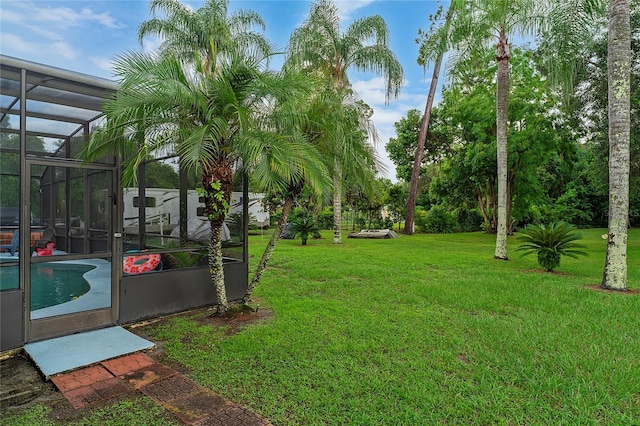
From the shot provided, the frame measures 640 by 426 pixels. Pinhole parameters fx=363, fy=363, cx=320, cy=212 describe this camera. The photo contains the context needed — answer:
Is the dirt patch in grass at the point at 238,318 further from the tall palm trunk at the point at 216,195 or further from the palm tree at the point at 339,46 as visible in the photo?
the palm tree at the point at 339,46

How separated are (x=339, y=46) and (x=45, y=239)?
39.0 ft

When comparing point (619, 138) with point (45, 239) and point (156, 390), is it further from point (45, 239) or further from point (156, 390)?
point (45, 239)

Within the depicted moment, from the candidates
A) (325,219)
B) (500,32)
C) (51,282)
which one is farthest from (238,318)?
(325,219)

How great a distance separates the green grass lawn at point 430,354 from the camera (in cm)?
266

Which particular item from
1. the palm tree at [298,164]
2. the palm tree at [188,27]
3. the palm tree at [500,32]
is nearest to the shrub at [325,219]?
the palm tree at [188,27]

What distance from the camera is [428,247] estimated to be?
13.1m

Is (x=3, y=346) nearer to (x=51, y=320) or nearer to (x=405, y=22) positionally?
(x=51, y=320)

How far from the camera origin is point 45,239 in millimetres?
4406

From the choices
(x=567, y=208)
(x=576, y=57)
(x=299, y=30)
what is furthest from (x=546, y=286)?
(x=567, y=208)

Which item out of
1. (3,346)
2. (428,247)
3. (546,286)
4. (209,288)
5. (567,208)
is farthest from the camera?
(567,208)

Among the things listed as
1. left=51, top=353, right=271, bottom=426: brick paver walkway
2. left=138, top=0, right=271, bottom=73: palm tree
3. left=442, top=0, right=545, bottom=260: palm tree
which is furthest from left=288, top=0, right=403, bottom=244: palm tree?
left=51, top=353, right=271, bottom=426: brick paver walkway

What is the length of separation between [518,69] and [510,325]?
42.3ft

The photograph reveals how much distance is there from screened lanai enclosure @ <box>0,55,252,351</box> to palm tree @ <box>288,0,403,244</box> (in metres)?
8.35

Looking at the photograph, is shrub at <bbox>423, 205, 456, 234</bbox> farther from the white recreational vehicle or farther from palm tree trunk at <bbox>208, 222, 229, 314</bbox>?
palm tree trunk at <bbox>208, 222, 229, 314</bbox>
